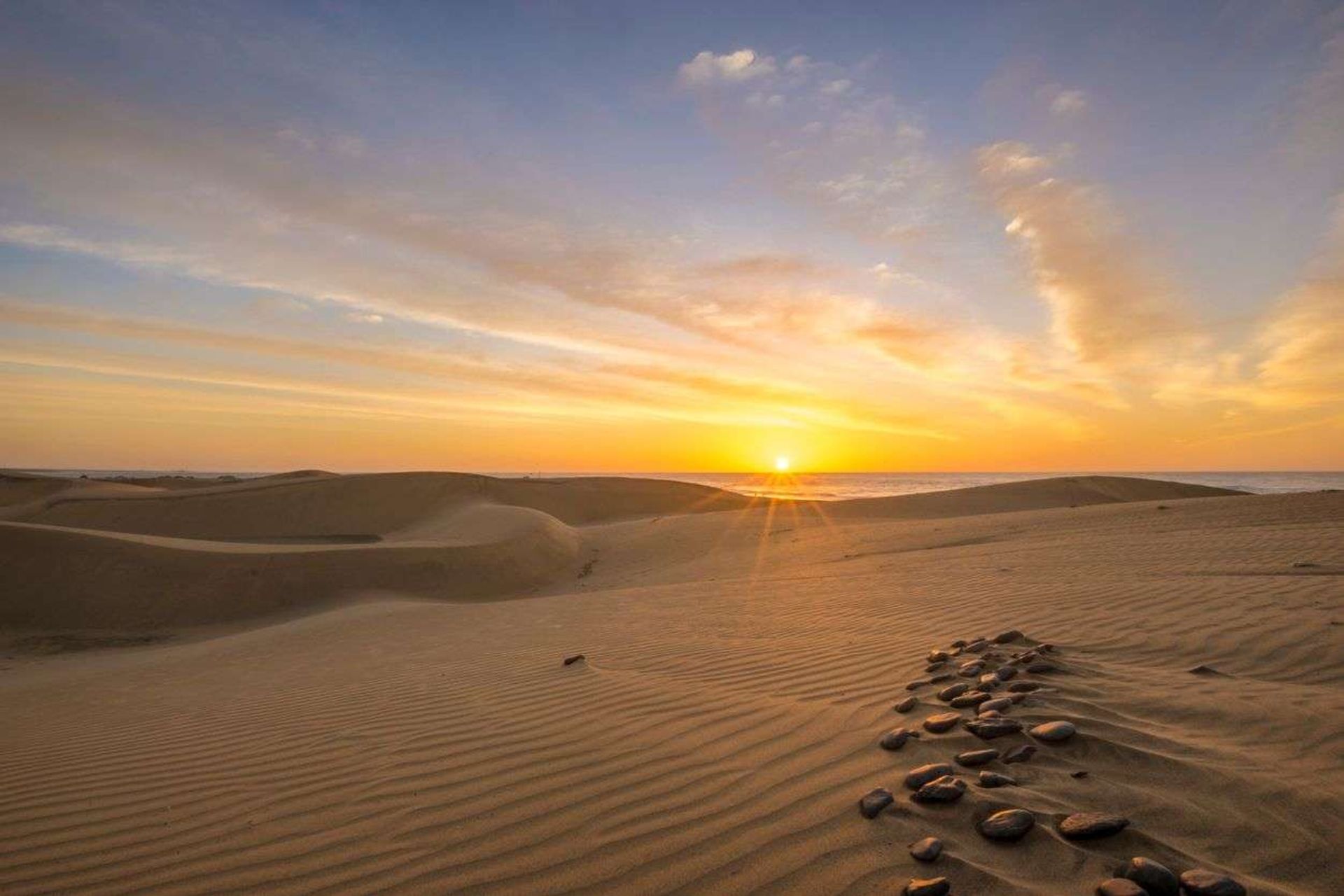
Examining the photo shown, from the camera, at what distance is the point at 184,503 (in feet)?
86.2

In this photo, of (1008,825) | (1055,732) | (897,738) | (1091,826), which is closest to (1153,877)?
(1091,826)

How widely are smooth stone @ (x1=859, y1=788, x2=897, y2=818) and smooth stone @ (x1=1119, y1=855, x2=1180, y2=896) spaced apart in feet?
2.74

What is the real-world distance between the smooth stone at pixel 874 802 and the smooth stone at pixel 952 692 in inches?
53.3

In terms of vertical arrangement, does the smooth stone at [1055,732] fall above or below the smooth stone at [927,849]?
above

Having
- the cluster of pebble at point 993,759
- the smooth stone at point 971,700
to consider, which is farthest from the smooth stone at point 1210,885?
the smooth stone at point 971,700

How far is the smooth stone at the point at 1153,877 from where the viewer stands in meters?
2.24

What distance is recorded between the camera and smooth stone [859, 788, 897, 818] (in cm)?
286

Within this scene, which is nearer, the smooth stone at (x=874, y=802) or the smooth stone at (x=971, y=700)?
the smooth stone at (x=874, y=802)

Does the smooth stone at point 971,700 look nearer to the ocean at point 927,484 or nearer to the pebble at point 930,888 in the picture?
the pebble at point 930,888

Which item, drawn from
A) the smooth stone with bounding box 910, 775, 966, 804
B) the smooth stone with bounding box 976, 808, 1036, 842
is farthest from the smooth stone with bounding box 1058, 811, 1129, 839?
the smooth stone with bounding box 910, 775, 966, 804

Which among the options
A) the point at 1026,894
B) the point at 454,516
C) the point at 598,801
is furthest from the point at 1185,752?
the point at 454,516

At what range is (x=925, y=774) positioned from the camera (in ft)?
10.0

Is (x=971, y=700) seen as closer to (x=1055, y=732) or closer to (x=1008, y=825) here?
(x=1055, y=732)

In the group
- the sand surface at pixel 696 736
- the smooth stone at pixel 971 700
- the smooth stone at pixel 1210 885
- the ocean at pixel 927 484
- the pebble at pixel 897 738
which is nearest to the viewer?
the smooth stone at pixel 1210 885
